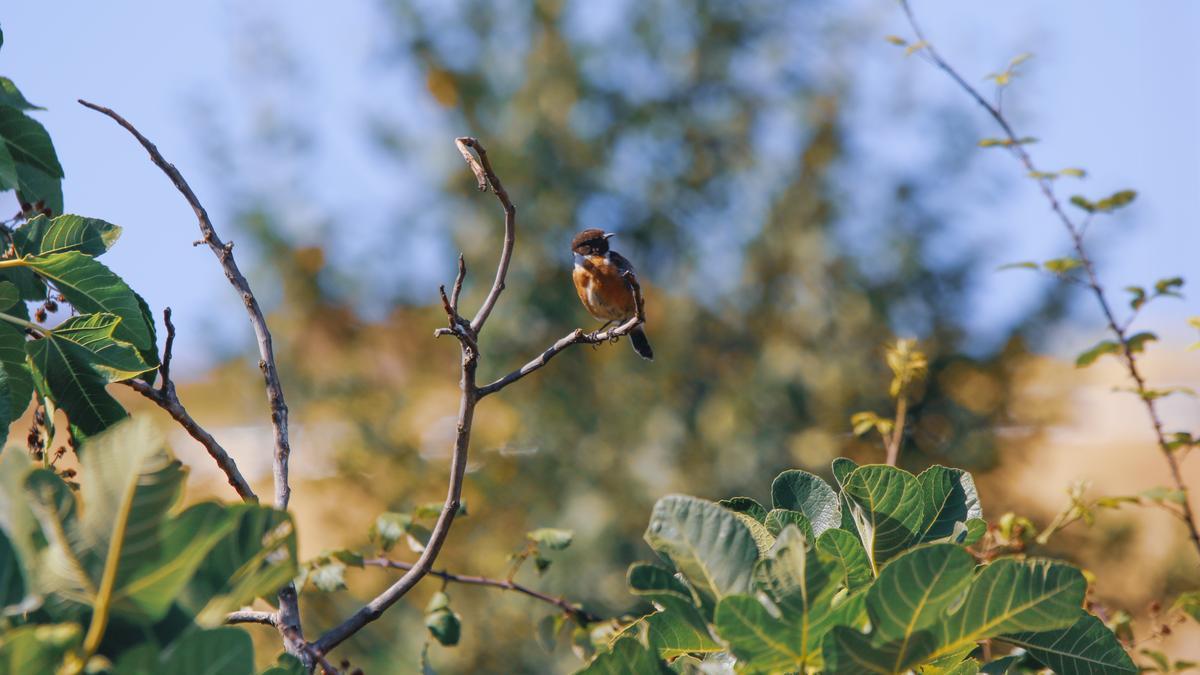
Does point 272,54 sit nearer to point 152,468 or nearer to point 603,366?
point 603,366

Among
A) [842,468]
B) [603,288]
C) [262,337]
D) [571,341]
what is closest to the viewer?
[842,468]

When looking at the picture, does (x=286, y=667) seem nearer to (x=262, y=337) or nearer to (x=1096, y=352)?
(x=262, y=337)

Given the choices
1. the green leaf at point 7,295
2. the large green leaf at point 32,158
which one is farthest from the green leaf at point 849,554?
the large green leaf at point 32,158

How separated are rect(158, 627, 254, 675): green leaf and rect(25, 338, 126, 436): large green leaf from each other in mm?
736

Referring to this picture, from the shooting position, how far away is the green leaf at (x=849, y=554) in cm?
119

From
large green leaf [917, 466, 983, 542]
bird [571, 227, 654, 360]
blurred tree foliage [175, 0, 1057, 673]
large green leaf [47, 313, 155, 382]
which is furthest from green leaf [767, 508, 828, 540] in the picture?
blurred tree foliage [175, 0, 1057, 673]

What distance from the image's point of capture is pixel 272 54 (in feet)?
33.1

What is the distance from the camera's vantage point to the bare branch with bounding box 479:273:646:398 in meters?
1.56

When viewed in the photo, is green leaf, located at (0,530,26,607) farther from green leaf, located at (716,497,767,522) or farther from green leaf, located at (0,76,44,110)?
green leaf, located at (0,76,44,110)

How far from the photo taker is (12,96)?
77.9 inches

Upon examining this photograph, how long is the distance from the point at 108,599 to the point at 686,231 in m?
8.88

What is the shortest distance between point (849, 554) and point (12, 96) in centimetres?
169

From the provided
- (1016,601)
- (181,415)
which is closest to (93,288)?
(181,415)

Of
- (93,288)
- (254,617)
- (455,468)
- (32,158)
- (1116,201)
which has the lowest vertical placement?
(254,617)
